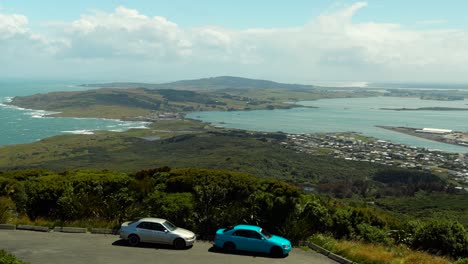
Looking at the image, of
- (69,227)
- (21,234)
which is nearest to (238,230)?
(69,227)

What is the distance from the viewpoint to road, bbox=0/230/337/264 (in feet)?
60.2

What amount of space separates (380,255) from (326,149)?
16913 centimetres

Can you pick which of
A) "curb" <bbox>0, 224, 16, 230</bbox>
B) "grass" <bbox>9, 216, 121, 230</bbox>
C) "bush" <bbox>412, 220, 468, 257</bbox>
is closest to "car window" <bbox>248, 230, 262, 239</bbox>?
"grass" <bbox>9, 216, 121, 230</bbox>

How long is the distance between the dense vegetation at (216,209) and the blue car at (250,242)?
9.30 feet

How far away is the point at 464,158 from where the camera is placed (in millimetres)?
162625

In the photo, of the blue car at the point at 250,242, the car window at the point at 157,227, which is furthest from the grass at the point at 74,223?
the blue car at the point at 250,242

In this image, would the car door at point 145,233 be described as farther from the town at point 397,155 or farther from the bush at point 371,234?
the town at point 397,155

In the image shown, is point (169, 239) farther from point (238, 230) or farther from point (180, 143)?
point (180, 143)

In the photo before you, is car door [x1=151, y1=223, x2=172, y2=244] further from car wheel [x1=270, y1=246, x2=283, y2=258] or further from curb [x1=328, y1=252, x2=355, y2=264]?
curb [x1=328, y1=252, x2=355, y2=264]

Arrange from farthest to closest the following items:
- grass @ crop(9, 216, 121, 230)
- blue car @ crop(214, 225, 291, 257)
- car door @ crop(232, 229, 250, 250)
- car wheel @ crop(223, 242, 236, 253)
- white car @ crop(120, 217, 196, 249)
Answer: grass @ crop(9, 216, 121, 230) → white car @ crop(120, 217, 196, 249) → car wheel @ crop(223, 242, 236, 253) → car door @ crop(232, 229, 250, 250) → blue car @ crop(214, 225, 291, 257)

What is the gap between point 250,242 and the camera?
19.9m

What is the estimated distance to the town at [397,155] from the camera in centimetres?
14600

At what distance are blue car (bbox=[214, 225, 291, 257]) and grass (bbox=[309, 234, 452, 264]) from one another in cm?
290

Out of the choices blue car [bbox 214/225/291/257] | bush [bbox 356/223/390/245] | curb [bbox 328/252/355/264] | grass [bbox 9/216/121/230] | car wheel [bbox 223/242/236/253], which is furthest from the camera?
bush [bbox 356/223/390/245]
